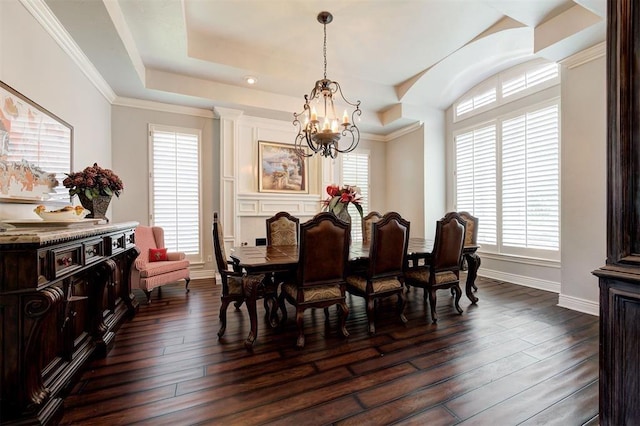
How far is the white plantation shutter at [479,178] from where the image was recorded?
15.8 feet

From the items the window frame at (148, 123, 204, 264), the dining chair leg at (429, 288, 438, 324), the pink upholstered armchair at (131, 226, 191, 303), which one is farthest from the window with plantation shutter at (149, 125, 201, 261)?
the dining chair leg at (429, 288, 438, 324)

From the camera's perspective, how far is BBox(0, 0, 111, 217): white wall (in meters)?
2.07

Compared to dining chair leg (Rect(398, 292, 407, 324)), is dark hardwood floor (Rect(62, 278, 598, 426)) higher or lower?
lower

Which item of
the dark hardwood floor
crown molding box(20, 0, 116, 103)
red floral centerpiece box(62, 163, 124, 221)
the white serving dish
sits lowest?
the dark hardwood floor

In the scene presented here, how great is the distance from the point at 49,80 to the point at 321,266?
310cm

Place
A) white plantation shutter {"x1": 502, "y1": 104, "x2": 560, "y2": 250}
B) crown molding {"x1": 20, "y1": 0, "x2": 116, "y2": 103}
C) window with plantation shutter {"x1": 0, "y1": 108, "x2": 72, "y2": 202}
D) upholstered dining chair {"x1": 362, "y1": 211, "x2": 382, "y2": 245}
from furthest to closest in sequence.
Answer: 1. upholstered dining chair {"x1": 362, "y1": 211, "x2": 382, "y2": 245}
2. white plantation shutter {"x1": 502, "y1": 104, "x2": 560, "y2": 250}
3. crown molding {"x1": 20, "y1": 0, "x2": 116, "y2": 103}
4. window with plantation shutter {"x1": 0, "y1": 108, "x2": 72, "y2": 202}

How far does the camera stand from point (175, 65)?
4.01 meters

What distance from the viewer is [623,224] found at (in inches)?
48.4

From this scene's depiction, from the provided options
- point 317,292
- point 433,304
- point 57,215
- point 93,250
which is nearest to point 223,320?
point 317,292

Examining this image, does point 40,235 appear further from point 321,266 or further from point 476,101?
point 476,101

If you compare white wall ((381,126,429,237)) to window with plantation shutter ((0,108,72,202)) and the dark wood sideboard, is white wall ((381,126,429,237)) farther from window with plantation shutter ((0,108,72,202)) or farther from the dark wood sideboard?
window with plantation shutter ((0,108,72,202))

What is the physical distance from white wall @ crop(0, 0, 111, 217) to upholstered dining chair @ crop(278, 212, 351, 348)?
7.29 feet

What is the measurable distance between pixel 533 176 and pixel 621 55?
353 centimetres

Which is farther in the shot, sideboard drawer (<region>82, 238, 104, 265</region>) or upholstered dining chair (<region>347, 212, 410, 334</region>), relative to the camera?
upholstered dining chair (<region>347, 212, 410, 334</region>)
